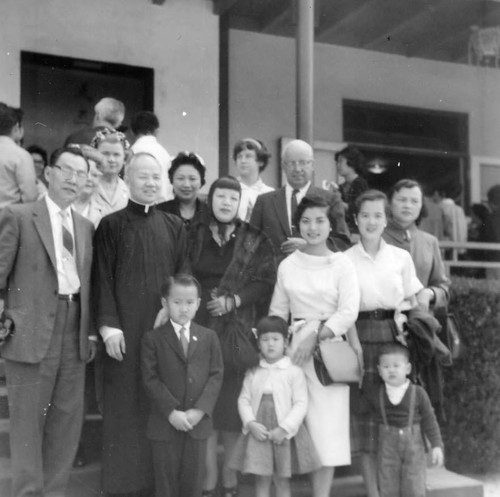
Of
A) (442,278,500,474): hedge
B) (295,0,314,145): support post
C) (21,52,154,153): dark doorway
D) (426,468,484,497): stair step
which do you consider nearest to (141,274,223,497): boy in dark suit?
(426,468,484,497): stair step

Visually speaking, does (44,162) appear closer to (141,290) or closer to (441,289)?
(141,290)

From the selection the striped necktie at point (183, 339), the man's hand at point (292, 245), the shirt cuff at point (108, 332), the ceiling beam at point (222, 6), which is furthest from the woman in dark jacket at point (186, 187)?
the ceiling beam at point (222, 6)

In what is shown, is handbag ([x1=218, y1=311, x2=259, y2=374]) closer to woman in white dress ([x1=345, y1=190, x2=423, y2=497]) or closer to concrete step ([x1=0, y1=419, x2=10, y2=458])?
woman in white dress ([x1=345, y1=190, x2=423, y2=497])

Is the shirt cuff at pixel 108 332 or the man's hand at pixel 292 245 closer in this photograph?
the shirt cuff at pixel 108 332

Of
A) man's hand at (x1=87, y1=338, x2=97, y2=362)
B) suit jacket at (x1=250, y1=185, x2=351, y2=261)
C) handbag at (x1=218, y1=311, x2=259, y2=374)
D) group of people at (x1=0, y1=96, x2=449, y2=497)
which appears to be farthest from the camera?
suit jacket at (x1=250, y1=185, x2=351, y2=261)

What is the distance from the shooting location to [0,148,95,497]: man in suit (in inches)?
152

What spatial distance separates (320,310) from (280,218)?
836 mm

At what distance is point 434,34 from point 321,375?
7038mm

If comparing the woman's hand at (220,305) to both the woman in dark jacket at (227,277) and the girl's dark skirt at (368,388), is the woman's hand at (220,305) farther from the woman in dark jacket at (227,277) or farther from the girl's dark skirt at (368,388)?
the girl's dark skirt at (368,388)

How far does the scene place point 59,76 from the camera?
29.6 feet

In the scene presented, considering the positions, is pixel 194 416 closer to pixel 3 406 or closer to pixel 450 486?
pixel 3 406

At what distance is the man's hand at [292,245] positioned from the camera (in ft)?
15.5

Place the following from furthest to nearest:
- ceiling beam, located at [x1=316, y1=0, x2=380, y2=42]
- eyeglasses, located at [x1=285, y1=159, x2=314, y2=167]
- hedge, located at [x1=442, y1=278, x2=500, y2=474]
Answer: ceiling beam, located at [x1=316, y1=0, x2=380, y2=42], hedge, located at [x1=442, y1=278, x2=500, y2=474], eyeglasses, located at [x1=285, y1=159, x2=314, y2=167]

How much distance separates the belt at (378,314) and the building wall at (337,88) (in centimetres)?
538
